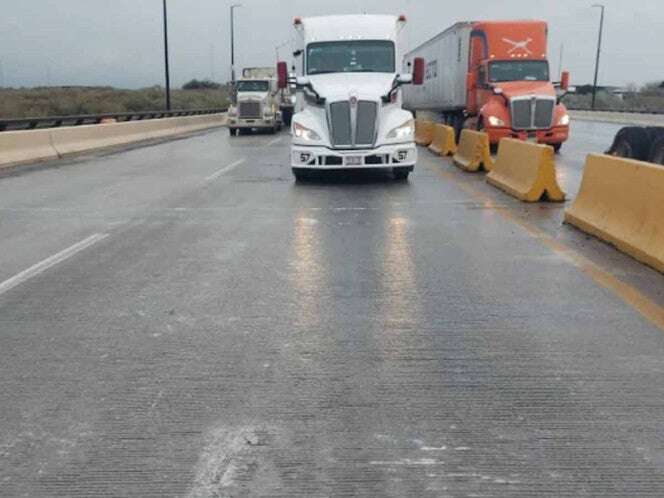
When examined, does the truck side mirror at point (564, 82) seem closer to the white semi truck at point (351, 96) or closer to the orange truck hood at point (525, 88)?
the orange truck hood at point (525, 88)

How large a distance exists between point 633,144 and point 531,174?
3.33m

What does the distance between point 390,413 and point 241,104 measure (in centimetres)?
3500

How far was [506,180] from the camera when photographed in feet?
43.6

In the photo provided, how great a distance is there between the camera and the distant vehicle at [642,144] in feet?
44.2

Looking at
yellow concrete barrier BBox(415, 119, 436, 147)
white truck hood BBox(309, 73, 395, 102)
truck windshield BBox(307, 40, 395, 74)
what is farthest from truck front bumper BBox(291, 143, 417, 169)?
yellow concrete barrier BBox(415, 119, 436, 147)

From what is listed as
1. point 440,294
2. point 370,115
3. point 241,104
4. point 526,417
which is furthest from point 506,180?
point 241,104

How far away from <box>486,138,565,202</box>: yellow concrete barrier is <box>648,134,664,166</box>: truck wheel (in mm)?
2366

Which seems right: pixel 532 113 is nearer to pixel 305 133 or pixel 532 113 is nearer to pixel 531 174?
pixel 305 133

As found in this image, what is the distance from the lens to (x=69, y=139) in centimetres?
2364

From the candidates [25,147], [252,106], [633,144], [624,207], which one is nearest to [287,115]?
[252,106]

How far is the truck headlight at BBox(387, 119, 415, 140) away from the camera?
1415 cm

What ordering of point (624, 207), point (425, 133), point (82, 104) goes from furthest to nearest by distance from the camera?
1. point (82, 104)
2. point (425, 133)
3. point (624, 207)

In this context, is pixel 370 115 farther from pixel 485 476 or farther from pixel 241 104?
pixel 241 104

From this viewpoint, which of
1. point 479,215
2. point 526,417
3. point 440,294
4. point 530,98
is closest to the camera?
point 526,417
